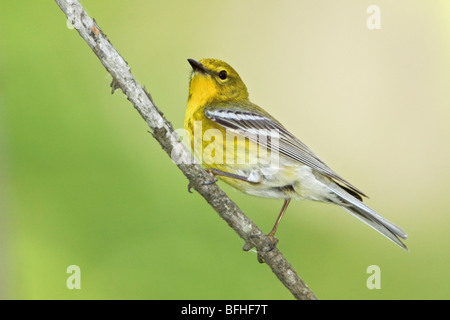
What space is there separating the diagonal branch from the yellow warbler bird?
2.44ft

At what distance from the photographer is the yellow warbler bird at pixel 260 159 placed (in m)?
4.60

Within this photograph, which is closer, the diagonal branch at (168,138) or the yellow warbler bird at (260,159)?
the diagonal branch at (168,138)

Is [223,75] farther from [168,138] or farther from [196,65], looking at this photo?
[168,138]

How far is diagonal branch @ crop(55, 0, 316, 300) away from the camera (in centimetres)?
338

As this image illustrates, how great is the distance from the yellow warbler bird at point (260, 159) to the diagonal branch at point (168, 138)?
2.44 ft

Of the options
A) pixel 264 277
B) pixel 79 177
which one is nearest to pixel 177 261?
pixel 264 277

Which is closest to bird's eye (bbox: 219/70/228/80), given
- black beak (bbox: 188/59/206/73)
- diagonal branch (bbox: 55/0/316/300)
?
black beak (bbox: 188/59/206/73)

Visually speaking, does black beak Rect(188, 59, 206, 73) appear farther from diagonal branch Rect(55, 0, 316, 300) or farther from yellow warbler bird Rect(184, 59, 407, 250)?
diagonal branch Rect(55, 0, 316, 300)

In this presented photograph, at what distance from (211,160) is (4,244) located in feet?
5.81

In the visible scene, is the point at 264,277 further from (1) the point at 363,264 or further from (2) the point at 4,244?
(2) the point at 4,244

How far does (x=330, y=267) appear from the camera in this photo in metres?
5.64

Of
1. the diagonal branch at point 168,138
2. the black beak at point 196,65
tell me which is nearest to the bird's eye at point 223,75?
the black beak at point 196,65

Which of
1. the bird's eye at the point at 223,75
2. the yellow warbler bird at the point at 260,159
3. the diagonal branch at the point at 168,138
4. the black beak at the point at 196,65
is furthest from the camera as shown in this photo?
the bird's eye at the point at 223,75

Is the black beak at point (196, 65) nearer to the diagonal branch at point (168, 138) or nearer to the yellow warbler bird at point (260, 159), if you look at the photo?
the yellow warbler bird at point (260, 159)
